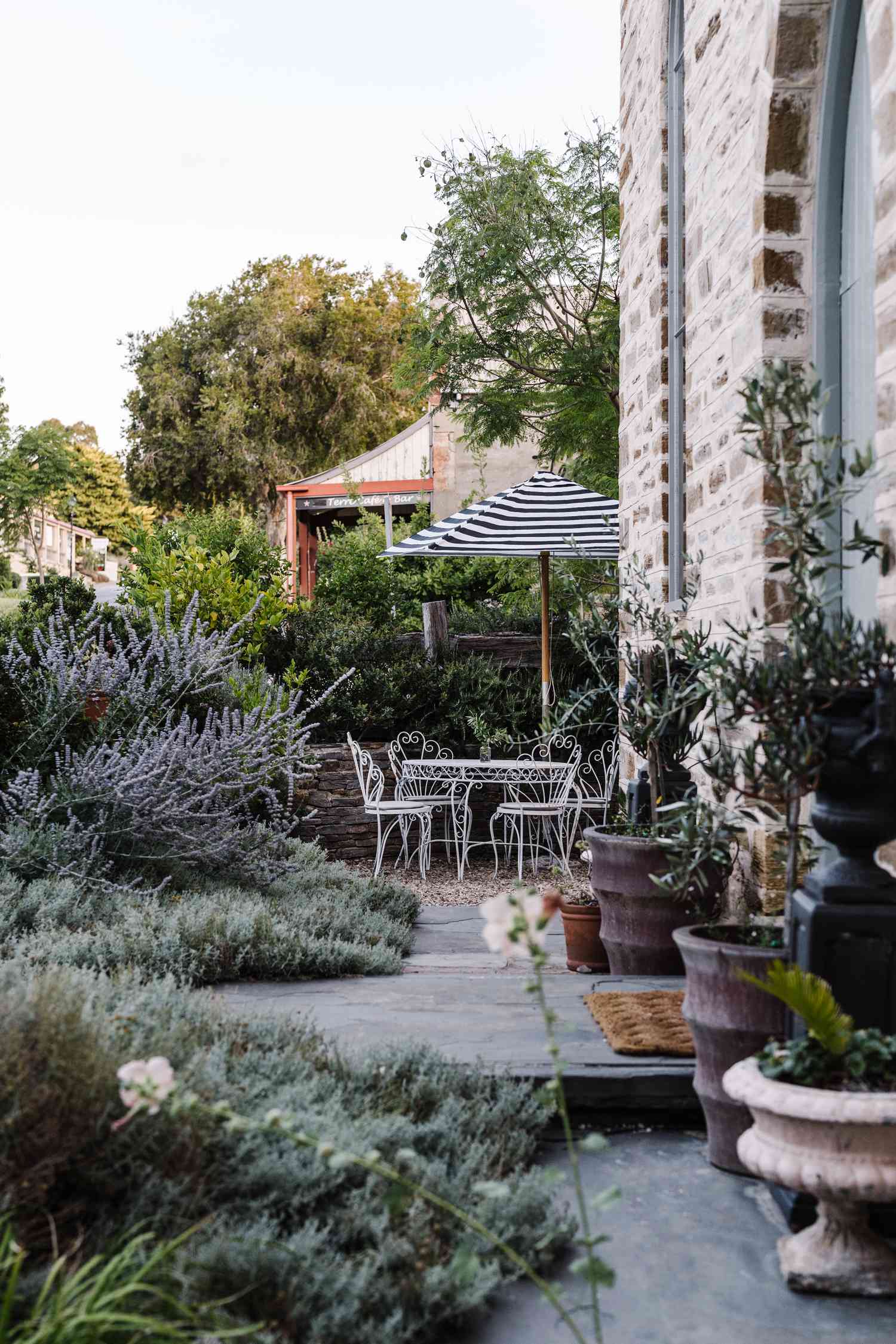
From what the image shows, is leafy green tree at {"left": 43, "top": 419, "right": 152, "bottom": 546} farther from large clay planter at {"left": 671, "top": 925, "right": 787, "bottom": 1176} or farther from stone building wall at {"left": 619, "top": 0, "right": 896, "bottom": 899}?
large clay planter at {"left": 671, "top": 925, "right": 787, "bottom": 1176}

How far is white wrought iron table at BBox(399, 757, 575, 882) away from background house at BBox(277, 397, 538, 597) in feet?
22.8

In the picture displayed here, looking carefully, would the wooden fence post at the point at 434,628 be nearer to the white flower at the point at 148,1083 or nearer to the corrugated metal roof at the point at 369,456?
the white flower at the point at 148,1083

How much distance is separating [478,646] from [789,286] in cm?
561

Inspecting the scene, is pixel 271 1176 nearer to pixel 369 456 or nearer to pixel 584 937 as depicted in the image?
pixel 584 937

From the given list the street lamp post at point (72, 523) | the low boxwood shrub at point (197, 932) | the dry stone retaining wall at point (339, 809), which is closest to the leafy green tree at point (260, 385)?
the street lamp post at point (72, 523)

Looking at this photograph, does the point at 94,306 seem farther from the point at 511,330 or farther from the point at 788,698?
the point at 788,698

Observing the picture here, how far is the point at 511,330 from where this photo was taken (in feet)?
34.9

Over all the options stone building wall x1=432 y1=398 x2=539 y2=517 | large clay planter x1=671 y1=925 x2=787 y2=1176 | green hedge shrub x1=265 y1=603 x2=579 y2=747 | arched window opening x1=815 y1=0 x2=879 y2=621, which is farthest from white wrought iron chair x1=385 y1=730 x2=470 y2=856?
stone building wall x1=432 y1=398 x2=539 y2=517

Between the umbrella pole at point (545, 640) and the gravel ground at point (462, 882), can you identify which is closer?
the gravel ground at point (462, 882)

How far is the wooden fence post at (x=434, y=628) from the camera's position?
8656 mm

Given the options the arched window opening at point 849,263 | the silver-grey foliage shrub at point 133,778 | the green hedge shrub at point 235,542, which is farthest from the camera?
the green hedge shrub at point 235,542

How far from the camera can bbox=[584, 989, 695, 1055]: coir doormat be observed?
2.85 m

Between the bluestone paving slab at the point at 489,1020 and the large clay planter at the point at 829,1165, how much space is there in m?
0.61

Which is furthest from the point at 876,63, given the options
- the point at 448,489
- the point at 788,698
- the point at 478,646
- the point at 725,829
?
the point at 448,489
